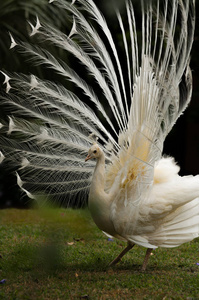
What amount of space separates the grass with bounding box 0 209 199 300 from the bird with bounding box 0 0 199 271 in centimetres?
37

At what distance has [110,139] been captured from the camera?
4.53 meters

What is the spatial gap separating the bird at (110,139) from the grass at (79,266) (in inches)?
14.6

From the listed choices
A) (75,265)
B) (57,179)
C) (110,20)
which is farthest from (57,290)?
(110,20)

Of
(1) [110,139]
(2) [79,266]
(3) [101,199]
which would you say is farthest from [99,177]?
(2) [79,266]

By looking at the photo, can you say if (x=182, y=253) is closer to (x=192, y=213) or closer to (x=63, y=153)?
(x=192, y=213)

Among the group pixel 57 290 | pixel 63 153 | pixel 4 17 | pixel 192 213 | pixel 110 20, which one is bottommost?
pixel 57 290

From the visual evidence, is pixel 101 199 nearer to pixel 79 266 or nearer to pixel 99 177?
pixel 99 177

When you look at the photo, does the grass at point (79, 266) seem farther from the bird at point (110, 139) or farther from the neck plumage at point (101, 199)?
the bird at point (110, 139)

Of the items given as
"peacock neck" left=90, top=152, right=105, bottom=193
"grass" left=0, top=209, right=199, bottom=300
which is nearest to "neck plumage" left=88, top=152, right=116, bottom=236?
"peacock neck" left=90, top=152, right=105, bottom=193

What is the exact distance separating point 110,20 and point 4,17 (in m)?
3.05

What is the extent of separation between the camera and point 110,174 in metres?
4.55

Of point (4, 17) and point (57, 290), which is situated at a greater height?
point (4, 17)

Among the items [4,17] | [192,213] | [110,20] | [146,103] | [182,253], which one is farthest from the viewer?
[182,253]

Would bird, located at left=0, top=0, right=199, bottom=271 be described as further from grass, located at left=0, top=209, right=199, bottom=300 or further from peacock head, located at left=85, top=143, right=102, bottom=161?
grass, located at left=0, top=209, right=199, bottom=300
